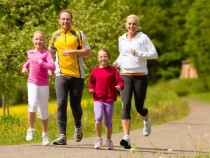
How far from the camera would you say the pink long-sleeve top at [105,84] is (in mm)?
10312

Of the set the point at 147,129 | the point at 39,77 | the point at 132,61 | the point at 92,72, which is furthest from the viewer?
the point at 147,129

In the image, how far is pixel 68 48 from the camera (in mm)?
10516

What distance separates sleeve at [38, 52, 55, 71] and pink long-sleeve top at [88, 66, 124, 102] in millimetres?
683

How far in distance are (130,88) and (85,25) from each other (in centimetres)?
818

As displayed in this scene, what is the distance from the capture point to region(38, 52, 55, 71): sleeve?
10.6 meters

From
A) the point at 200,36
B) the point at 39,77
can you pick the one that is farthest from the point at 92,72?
the point at 200,36

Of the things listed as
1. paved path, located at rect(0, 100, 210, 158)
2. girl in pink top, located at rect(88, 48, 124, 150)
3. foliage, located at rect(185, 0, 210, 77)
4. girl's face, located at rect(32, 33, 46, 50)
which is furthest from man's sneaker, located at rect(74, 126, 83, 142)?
foliage, located at rect(185, 0, 210, 77)

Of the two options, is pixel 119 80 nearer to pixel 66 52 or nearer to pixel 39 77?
pixel 66 52

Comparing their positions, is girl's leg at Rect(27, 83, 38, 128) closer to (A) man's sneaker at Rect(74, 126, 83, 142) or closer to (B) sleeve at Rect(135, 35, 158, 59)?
(A) man's sneaker at Rect(74, 126, 83, 142)

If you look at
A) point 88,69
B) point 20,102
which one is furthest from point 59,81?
point 20,102

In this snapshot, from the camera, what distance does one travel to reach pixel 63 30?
10.6 m

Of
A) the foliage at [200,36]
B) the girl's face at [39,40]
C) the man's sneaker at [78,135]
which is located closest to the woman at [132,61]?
the man's sneaker at [78,135]

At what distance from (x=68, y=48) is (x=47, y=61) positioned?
1.43ft

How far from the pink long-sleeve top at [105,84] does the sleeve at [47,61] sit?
68 centimetres
